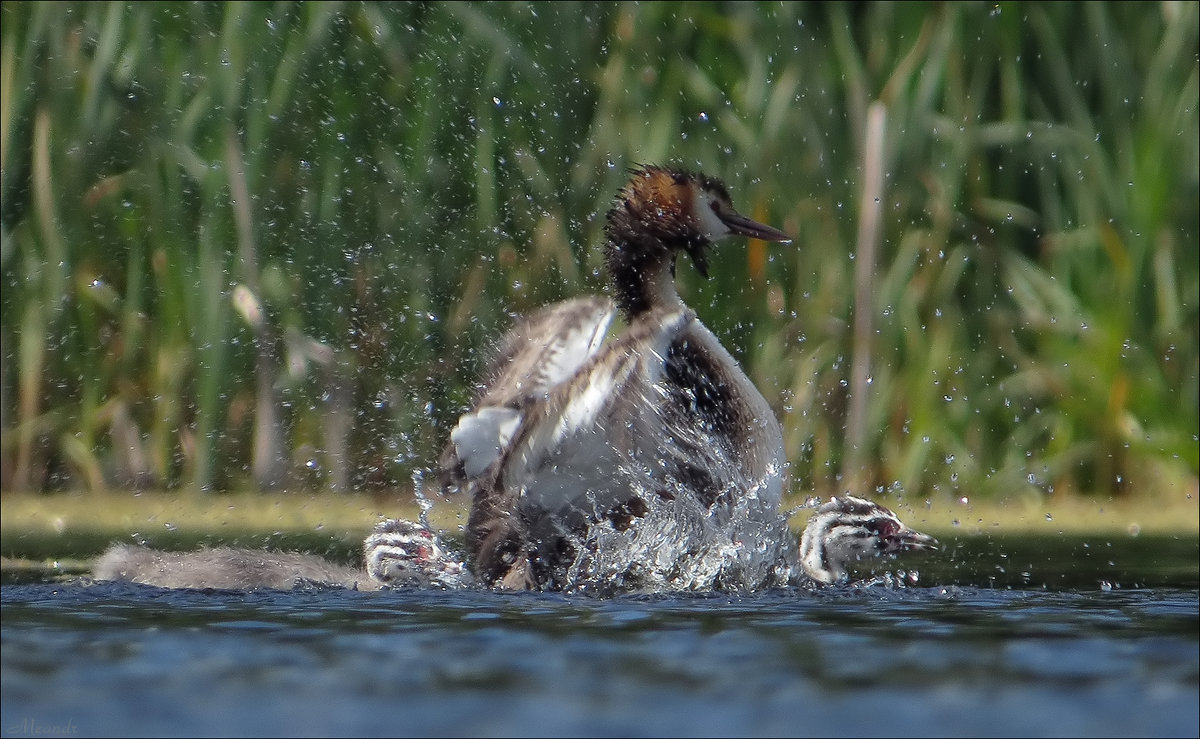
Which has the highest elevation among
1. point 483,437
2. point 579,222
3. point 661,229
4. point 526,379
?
point 579,222

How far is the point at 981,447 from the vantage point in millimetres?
6113

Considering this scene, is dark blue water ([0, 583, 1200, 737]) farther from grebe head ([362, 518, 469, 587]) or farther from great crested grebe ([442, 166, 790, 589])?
grebe head ([362, 518, 469, 587])

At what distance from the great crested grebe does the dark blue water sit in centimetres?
50

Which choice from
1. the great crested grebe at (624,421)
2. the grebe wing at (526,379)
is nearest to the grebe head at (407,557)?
the great crested grebe at (624,421)

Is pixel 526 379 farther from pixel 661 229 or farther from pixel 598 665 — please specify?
pixel 598 665

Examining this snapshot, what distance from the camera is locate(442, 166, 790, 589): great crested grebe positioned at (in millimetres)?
4176

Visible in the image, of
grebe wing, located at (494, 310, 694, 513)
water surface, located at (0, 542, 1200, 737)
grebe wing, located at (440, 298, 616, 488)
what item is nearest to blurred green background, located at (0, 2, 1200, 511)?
grebe wing, located at (440, 298, 616, 488)

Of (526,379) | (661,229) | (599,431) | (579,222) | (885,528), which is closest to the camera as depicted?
(599,431)

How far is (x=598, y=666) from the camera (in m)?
2.81

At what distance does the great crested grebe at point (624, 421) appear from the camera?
4.18 meters

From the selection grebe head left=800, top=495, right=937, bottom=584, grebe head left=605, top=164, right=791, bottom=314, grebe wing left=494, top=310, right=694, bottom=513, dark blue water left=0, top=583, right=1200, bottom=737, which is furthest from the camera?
grebe head left=800, top=495, right=937, bottom=584

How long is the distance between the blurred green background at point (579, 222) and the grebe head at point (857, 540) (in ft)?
3.29

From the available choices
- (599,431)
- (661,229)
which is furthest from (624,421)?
(661,229)

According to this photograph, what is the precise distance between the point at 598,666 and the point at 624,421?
1499mm
